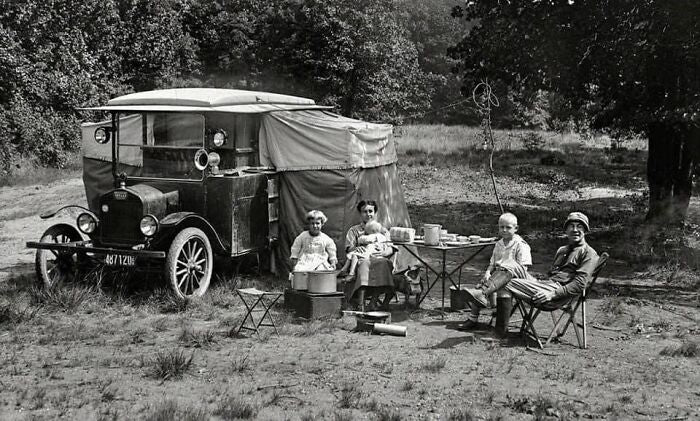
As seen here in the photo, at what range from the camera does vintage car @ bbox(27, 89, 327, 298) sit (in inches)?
344

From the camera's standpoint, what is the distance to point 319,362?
6777mm

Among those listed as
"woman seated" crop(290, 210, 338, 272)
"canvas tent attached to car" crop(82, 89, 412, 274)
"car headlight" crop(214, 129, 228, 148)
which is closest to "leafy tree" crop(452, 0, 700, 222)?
"canvas tent attached to car" crop(82, 89, 412, 274)

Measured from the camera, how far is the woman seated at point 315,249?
8.70m

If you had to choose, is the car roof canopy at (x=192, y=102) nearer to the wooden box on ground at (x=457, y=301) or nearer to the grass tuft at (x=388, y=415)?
the wooden box on ground at (x=457, y=301)

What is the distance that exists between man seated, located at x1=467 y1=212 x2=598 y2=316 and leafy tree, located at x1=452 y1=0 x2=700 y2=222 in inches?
198

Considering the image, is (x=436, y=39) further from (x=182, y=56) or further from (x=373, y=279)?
(x=373, y=279)

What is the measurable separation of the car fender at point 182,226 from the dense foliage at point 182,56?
1330cm

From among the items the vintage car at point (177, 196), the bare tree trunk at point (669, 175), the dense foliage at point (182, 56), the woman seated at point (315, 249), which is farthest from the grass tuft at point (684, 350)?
the dense foliage at point (182, 56)

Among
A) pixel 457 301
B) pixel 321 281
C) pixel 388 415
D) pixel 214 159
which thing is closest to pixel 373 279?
pixel 321 281

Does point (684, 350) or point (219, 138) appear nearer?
point (684, 350)

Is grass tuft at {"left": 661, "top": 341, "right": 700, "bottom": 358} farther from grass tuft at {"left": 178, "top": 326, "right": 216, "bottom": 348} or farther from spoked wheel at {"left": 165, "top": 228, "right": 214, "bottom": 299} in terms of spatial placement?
spoked wheel at {"left": 165, "top": 228, "right": 214, "bottom": 299}

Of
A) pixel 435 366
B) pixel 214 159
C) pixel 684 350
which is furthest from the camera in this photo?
pixel 214 159

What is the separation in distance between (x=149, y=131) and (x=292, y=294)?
290 centimetres

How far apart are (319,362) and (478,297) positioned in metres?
2.03
